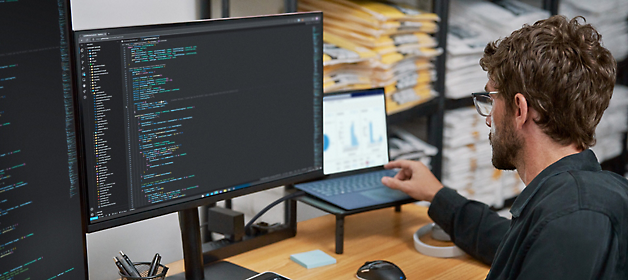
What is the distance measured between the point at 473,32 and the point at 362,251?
115 centimetres

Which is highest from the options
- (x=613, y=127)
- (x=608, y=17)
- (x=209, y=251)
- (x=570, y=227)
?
(x=608, y=17)

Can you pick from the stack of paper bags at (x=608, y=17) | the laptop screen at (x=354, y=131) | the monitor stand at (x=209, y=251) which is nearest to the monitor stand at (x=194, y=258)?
the monitor stand at (x=209, y=251)

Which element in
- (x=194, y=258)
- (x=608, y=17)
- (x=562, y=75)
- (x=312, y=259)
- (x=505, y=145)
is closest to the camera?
(x=562, y=75)

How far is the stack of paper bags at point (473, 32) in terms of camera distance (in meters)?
2.07

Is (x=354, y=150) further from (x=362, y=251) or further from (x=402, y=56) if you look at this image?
(x=402, y=56)

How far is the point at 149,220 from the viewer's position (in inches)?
60.4

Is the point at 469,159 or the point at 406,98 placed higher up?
the point at 406,98

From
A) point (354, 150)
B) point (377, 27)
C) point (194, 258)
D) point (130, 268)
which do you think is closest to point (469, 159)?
point (377, 27)

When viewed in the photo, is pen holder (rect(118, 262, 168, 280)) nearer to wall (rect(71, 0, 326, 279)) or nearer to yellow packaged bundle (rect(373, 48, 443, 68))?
wall (rect(71, 0, 326, 279))

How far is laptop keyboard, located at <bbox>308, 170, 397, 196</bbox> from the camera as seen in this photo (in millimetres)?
1487

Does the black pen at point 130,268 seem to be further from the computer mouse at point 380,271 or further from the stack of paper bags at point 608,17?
the stack of paper bags at point 608,17

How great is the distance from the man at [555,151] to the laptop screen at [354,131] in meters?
0.42

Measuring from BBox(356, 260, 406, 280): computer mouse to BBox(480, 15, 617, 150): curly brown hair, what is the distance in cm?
41

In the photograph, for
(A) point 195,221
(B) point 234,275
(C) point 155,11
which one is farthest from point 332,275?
(C) point 155,11
